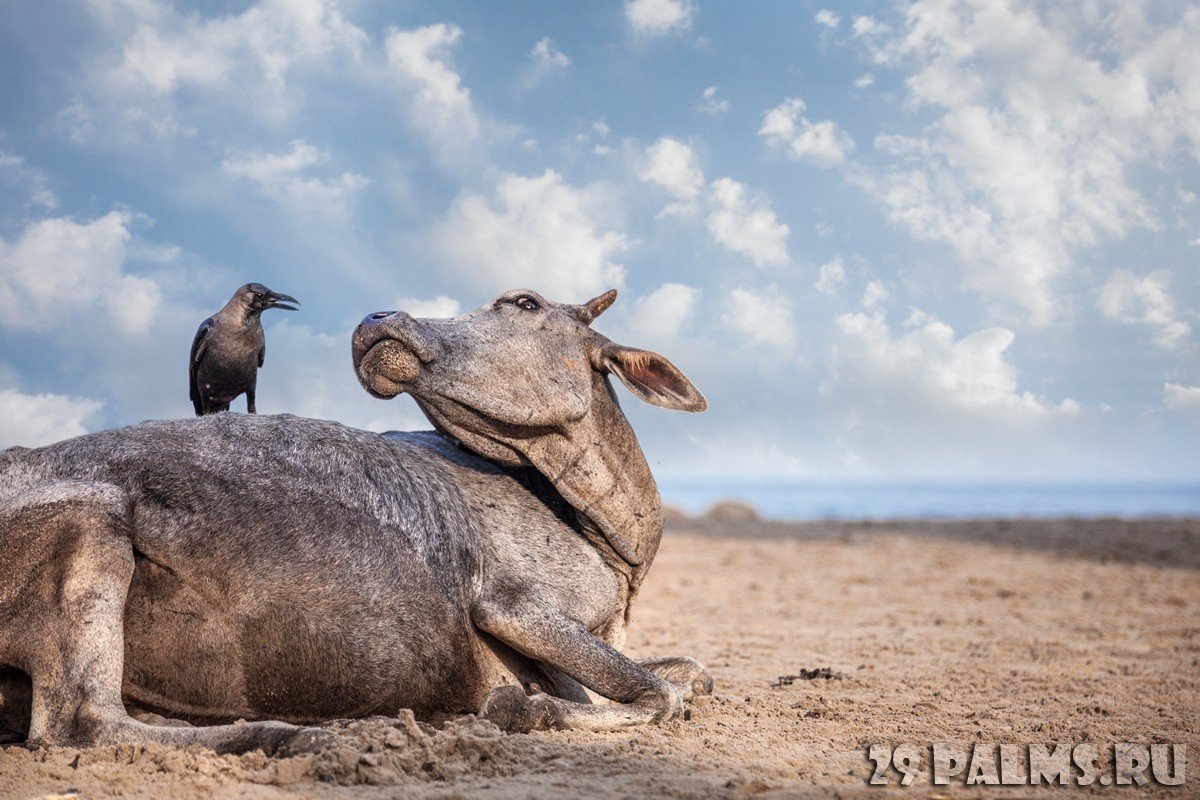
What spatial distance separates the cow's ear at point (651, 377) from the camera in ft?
16.7

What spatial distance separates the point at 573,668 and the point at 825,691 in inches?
80.0

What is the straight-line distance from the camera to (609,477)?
5109 millimetres

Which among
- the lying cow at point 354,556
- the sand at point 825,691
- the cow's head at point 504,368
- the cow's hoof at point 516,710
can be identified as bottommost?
the sand at point 825,691

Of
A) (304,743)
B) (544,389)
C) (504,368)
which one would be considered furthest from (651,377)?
(304,743)

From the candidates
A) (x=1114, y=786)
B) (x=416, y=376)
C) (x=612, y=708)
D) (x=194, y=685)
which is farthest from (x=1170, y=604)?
(x=194, y=685)

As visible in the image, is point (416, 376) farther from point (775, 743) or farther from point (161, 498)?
point (775, 743)

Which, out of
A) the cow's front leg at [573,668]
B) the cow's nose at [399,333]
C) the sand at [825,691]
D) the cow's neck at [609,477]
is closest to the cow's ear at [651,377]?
the cow's neck at [609,477]

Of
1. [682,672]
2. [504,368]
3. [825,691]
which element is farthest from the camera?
[825,691]

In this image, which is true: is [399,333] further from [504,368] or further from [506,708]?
[506,708]

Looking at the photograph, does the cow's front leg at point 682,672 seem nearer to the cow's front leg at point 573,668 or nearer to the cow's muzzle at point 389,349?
the cow's front leg at point 573,668

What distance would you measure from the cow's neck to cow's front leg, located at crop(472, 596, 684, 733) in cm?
64

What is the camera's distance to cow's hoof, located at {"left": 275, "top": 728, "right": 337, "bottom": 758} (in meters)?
3.57

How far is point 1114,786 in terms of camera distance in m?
4.01

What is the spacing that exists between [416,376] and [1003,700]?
3.64 meters
